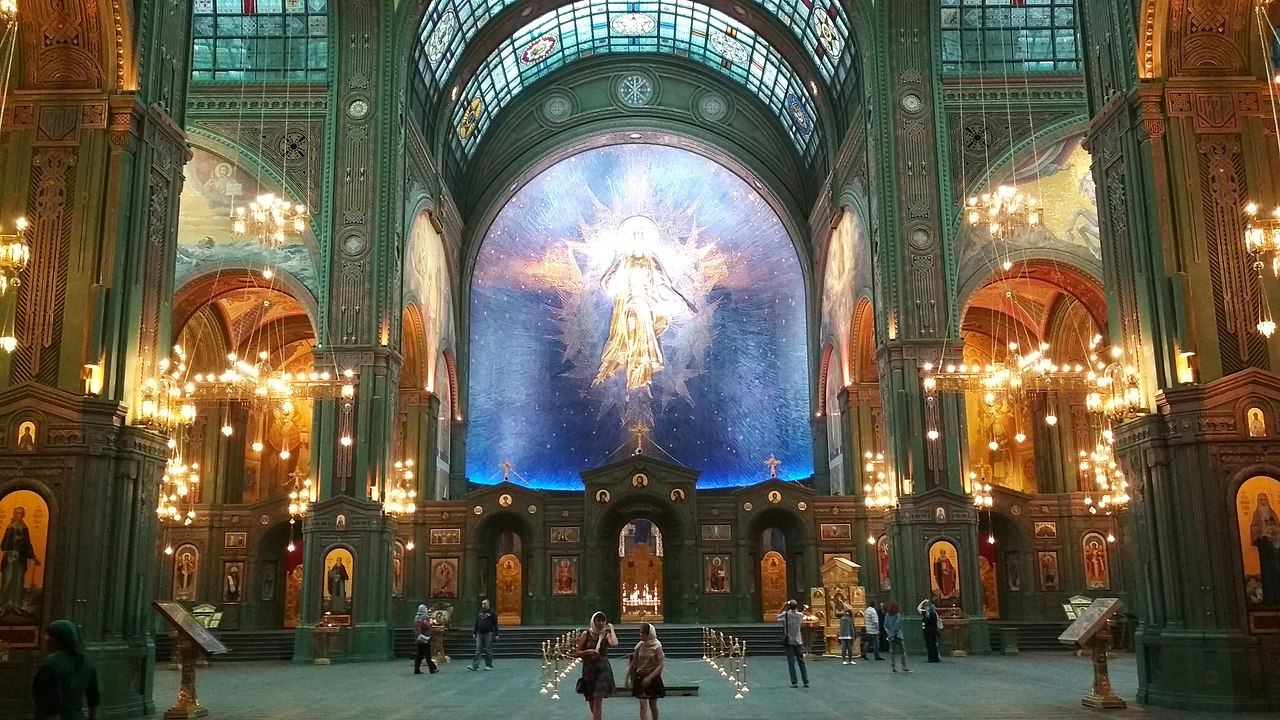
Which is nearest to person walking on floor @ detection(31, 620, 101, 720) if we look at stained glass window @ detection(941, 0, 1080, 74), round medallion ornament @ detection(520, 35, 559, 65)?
stained glass window @ detection(941, 0, 1080, 74)

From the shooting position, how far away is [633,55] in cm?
4528

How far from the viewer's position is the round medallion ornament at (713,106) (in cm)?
4528

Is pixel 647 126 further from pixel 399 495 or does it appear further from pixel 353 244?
pixel 399 495

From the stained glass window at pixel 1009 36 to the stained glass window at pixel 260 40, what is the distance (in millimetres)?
18107

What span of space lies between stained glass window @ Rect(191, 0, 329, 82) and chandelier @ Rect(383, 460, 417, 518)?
38.3ft

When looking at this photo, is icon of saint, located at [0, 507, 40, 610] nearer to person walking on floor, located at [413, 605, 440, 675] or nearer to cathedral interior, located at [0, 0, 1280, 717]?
cathedral interior, located at [0, 0, 1280, 717]

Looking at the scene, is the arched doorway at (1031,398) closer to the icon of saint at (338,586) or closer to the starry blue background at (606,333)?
the starry blue background at (606,333)

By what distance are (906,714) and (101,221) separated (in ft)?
42.6

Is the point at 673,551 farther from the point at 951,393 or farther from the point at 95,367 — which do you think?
the point at 95,367

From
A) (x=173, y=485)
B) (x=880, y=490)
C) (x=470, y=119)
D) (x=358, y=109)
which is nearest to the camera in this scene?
(x=173, y=485)

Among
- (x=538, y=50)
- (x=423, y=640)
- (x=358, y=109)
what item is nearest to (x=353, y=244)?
(x=358, y=109)

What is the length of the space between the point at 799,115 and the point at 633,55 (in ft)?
25.8

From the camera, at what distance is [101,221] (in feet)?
49.6

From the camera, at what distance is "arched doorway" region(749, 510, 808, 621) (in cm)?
3803
